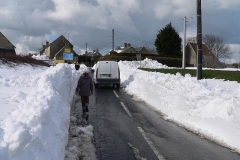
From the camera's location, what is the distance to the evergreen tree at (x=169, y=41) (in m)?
65.7

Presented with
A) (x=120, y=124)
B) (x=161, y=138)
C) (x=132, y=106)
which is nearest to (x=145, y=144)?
(x=161, y=138)

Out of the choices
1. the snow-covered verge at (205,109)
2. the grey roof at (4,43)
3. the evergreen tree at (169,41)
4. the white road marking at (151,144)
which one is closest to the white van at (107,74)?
the snow-covered verge at (205,109)

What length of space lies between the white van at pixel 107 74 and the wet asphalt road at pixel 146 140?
9.96m

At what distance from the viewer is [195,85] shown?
34.9ft

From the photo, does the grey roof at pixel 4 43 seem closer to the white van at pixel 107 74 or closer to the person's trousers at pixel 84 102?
the white van at pixel 107 74

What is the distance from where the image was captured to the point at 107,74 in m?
21.2

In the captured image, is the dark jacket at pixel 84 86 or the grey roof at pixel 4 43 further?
the grey roof at pixel 4 43

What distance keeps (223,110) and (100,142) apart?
11.6 ft

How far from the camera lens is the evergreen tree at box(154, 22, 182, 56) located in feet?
216

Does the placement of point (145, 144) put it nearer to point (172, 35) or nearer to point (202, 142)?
point (202, 142)

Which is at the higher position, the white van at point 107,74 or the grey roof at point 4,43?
the grey roof at point 4,43

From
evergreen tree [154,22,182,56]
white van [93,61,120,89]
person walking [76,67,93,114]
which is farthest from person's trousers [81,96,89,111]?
evergreen tree [154,22,182,56]

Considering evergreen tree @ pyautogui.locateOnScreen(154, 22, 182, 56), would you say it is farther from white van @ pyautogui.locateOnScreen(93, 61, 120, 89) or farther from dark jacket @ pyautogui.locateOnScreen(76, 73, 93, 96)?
dark jacket @ pyautogui.locateOnScreen(76, 73, 93, 96)

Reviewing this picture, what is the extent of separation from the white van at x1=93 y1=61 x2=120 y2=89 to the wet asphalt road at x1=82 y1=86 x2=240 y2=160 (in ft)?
32.7
